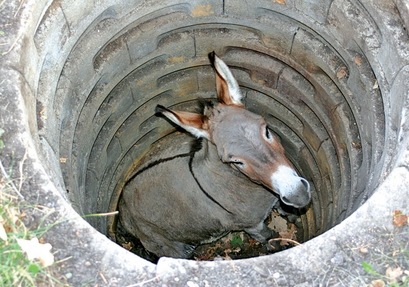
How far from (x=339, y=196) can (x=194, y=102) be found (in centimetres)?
257

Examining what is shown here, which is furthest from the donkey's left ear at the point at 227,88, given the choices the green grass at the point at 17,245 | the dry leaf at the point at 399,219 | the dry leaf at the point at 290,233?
the dry leaf at the point at 290,233

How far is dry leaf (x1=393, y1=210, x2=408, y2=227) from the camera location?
357cm

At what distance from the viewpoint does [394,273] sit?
3.40 m

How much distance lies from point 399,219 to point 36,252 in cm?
227

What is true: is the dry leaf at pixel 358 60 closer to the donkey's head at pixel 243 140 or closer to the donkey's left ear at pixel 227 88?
the donkey's head at pixel 243 140

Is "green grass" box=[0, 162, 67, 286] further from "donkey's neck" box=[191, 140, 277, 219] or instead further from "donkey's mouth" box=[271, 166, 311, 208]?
"donkey's neck" box=[191, 140, 277, 219]

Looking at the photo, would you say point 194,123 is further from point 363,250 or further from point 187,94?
point 363,250

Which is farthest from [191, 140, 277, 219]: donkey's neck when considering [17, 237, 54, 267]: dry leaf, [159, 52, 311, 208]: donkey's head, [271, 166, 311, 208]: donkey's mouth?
[17, 237, 54, 267]: dry leaf

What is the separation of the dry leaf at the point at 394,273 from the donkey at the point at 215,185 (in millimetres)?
1586

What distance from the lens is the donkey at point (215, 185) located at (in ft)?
16.8

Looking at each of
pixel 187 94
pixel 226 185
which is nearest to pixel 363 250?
pixel 226 185

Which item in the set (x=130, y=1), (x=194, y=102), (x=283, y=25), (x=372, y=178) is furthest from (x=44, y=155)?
(x=194, y=102)

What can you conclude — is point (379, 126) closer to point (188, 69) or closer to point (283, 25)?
point (283, 25)

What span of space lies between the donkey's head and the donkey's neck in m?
0.31
